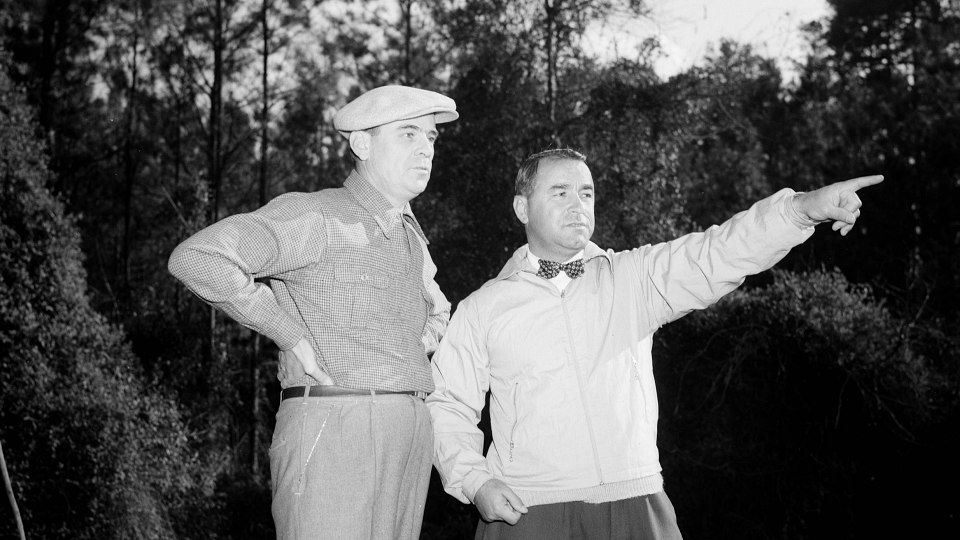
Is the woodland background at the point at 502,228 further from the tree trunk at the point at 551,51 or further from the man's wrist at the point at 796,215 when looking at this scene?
the man's wrist at the point at 796,215

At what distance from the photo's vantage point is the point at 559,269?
2838mm

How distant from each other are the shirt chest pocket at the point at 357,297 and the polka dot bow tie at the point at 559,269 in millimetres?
564

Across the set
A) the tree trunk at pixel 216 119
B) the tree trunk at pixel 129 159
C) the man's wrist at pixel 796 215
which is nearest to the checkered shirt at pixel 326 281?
the man's wrist at pixel 796 215

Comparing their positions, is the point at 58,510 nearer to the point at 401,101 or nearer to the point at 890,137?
the point at 401,101

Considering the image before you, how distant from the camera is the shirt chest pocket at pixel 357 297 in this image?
8.04 ft

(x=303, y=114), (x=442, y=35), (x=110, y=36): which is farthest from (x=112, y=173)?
(x=442, y=35)

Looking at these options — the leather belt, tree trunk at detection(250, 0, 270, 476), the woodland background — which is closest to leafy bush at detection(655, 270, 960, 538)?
the woodland background

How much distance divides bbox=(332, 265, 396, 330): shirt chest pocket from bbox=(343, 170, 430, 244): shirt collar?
0.18 metres

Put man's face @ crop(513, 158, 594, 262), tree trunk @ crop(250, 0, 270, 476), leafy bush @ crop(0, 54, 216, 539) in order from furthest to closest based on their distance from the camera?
tree trunk @ crop(250, 0, 270, 476), leafy bush @ crop(0, 54, 216, 539), man's face @ crop(513, 158, 594, 262)

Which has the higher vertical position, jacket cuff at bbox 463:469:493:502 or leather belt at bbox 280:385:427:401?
leather belt at bbox 280:385:427:401

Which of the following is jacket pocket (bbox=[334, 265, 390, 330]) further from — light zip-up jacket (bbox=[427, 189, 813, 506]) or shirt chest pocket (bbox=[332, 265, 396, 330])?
light zip-up jacket (bbox=[427, 189, 813, 506])

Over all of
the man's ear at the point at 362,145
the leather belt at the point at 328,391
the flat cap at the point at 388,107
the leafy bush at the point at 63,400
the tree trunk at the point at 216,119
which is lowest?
the leafy bush at the point at 63,400

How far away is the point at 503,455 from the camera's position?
105 inches

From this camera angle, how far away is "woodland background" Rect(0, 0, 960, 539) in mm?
8695
